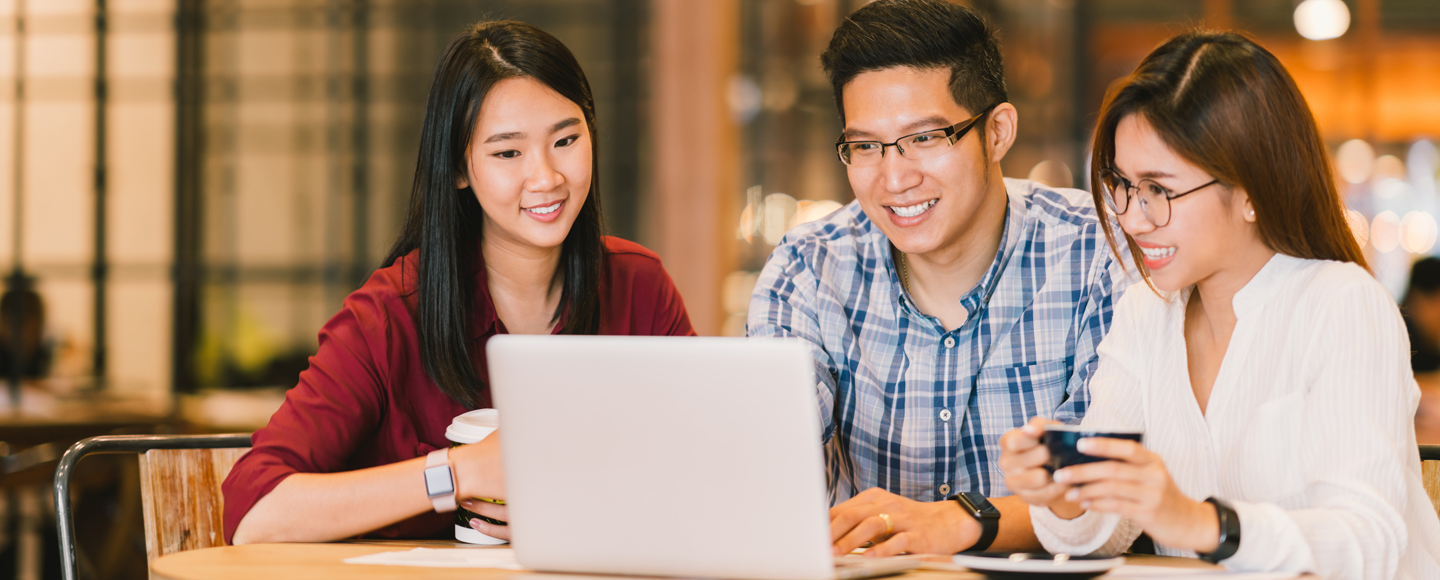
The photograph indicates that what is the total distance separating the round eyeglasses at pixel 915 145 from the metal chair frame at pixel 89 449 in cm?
102

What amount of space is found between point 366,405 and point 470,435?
0.30 m

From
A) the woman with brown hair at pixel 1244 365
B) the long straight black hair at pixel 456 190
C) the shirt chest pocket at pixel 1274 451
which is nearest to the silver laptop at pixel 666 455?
the woman with brown hair at pixel 1244 365

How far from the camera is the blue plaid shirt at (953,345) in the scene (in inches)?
71.6

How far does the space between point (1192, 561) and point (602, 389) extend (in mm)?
699

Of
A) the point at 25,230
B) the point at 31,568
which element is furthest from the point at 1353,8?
the point at 25,230

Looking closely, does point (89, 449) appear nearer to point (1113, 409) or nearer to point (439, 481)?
point (439, 481)

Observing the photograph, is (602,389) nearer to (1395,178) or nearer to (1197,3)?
(1197,3)

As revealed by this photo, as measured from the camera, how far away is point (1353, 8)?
202 inches

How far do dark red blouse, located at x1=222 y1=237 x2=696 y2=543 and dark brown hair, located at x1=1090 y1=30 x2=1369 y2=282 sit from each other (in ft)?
3.35

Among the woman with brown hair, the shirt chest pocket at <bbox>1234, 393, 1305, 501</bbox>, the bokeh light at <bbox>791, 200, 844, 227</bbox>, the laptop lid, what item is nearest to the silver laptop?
the laptop lid

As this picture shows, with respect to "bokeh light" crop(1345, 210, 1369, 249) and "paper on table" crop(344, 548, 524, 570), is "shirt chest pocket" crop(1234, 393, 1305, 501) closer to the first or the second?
"bokeh light" crop(1345, 210, 1369, 249)

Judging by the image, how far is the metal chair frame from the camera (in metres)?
1.48

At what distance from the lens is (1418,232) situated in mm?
5289

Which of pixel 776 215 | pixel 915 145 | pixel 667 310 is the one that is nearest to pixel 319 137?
pixel 776 215
